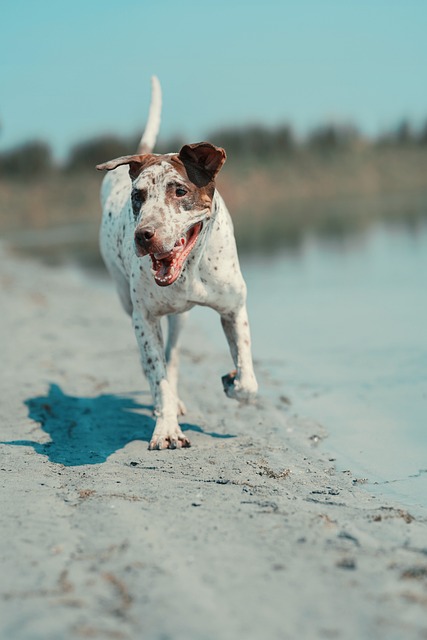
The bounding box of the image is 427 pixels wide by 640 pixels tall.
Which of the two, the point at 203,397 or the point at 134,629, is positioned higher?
the point at 134,629

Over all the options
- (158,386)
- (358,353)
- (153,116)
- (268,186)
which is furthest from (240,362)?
(268,186)

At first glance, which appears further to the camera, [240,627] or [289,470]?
[289,470]

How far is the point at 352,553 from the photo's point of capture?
2.89m

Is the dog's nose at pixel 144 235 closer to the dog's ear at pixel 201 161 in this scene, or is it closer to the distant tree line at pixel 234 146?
the dog's ear at pixel 201 161

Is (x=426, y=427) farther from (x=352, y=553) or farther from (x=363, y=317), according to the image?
(x=363, y=317)

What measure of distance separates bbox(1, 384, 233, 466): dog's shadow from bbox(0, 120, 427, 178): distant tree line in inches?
1547

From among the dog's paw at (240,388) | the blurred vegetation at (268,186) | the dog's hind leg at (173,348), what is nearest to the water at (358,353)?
the dog's paw at (240,388)

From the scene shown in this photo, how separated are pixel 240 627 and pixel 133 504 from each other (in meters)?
1.28

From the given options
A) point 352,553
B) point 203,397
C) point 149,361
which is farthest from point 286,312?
A: point 352,553

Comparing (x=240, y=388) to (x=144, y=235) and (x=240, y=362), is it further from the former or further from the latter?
(x=144, y=235)

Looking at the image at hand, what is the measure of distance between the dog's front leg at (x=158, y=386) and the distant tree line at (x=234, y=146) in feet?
132

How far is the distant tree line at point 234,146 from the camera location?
4631 cm

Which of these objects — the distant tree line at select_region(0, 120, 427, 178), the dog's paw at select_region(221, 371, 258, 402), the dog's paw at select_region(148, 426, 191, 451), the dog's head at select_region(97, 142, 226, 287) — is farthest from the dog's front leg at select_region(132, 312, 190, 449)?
the distant tree line at select_region(0, 120, 427, 178)

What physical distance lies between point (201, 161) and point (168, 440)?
155 cm
